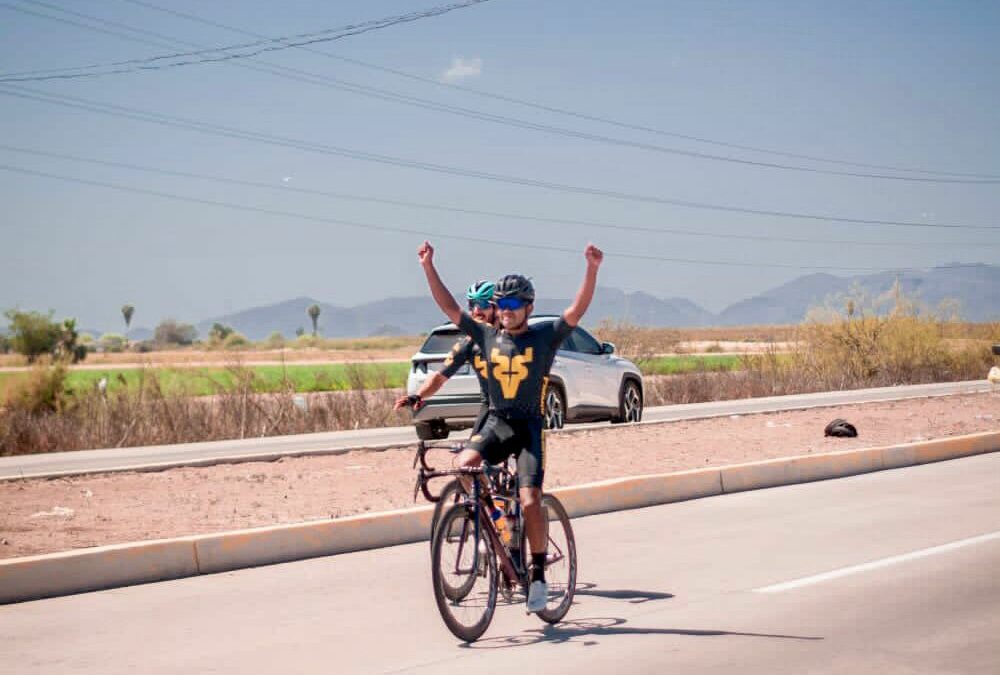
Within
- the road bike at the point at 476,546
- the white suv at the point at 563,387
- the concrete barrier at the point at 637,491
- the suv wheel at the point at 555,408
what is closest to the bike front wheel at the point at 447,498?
the road bike at the point at 476,546

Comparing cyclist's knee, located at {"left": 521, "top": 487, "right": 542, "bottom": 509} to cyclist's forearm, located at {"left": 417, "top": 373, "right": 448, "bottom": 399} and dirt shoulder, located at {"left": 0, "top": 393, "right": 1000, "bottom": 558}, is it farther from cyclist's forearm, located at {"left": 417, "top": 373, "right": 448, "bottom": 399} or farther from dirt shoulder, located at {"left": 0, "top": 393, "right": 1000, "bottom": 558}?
dirt shoulder, located at {"left": 0, "top": 393, "right": 1000, "bottom": 558}

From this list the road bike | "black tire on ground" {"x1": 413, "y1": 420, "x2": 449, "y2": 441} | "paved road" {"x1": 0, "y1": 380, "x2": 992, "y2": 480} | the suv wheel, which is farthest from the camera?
"black tire on ground" {"x1": 413, "y1": 420, "x2": 449, "y2": 441}

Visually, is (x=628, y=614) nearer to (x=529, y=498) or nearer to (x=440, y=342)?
(x=529, y=498)

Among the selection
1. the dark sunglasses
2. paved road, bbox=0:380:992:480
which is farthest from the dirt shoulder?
the dark sunglasses

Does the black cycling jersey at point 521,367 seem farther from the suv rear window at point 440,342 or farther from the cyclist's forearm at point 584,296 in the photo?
the suv rear window at point 440,342

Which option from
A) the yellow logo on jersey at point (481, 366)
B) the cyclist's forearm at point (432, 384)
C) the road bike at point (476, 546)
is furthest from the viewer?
the cyclist's forearm at point (432, 384)

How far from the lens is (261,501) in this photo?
546 inches

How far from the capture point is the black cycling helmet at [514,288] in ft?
26.1

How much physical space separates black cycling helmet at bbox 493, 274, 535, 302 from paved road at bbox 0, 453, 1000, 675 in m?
1.90

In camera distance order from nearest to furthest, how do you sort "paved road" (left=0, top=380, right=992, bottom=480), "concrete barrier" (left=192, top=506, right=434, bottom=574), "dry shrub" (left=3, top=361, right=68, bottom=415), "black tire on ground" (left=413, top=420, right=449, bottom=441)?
"concrete barrier" (left=192, top=506, right=434, bottom=574), "paved road" (left=0, top=380, right=992, bottom=480), "black tire on ground" (left=413, top=420, right=449, bottom=441), "dry shrub" (left=3, top=361, right=68, bottom=415)

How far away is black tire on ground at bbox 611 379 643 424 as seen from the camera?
24.8 m

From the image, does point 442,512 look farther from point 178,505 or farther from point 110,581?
point 178,505

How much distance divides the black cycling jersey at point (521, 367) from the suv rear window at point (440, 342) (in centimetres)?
1396

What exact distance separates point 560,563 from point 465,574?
0.76 meters
